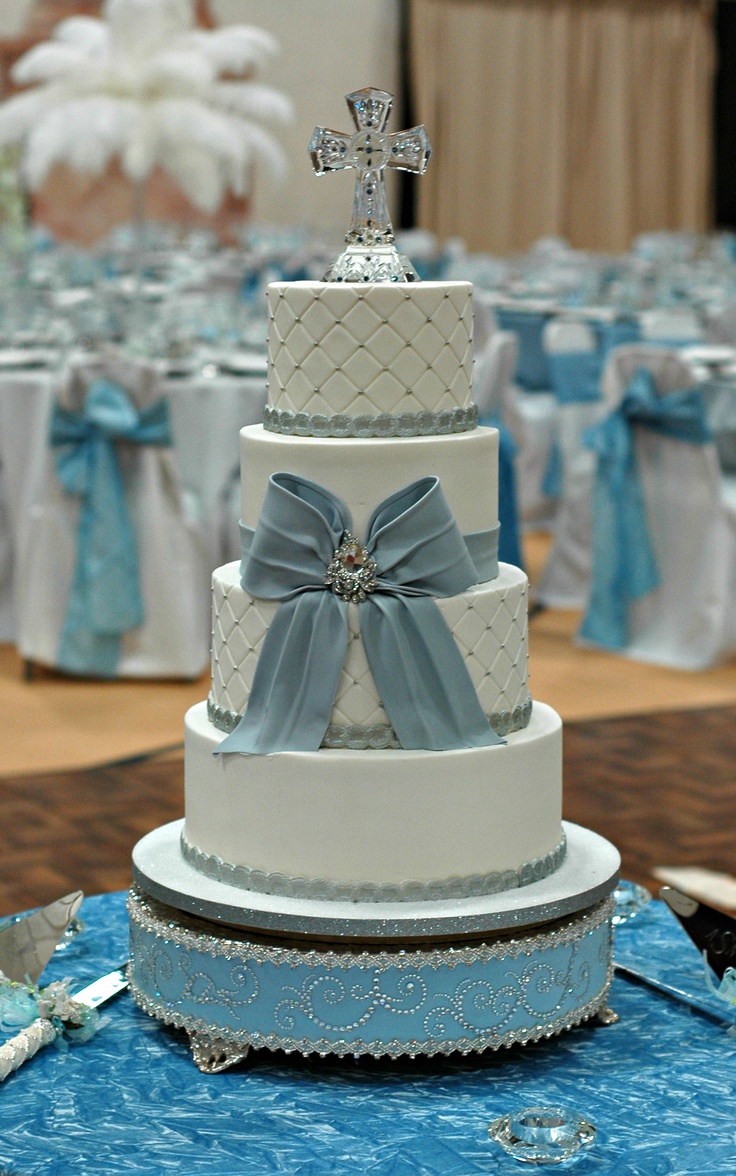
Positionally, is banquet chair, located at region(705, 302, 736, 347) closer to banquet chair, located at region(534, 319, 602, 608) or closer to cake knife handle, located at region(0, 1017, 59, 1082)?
banquet chair, located at region(534, 319, 602, 608)

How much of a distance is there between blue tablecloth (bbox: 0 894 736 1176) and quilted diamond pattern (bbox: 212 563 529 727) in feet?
1.35

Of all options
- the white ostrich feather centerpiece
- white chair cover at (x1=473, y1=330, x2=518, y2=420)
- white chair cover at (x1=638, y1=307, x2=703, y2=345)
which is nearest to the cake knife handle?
white chair cover at (x1=473, y1=330, x2=518, y2=420)

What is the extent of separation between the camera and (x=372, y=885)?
195 centimetres

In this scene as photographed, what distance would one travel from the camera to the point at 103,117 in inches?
241

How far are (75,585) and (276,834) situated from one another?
11.0 feet

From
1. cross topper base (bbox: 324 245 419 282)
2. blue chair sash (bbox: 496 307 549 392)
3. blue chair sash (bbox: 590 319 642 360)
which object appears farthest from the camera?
blue chair sash (bbox: 496 307 549 392)

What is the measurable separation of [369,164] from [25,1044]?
43.8 inches

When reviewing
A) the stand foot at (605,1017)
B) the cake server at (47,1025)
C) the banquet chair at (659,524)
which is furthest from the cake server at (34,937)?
the banquet chair at (659,524)

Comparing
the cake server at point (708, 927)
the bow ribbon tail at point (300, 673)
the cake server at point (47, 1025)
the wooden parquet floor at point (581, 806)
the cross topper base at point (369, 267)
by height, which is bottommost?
the wooden parquet floor at point (581, 806)

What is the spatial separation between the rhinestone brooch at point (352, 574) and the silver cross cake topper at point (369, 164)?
1.09 feet

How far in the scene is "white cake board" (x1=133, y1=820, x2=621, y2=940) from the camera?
1905 mm

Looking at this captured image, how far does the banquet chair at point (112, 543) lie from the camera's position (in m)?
5.05

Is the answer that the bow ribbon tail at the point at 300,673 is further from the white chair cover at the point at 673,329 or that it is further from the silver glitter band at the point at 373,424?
the white chair cover at the point at 673,329

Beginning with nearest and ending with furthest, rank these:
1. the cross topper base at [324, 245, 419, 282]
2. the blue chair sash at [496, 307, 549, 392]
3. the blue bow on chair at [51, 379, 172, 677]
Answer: the cross topper base at [324, 245, 419, 282]
the blue bow on chair at [51, 379, 172, 677]
the blue chair sash at [496, 307, 549, 392]
